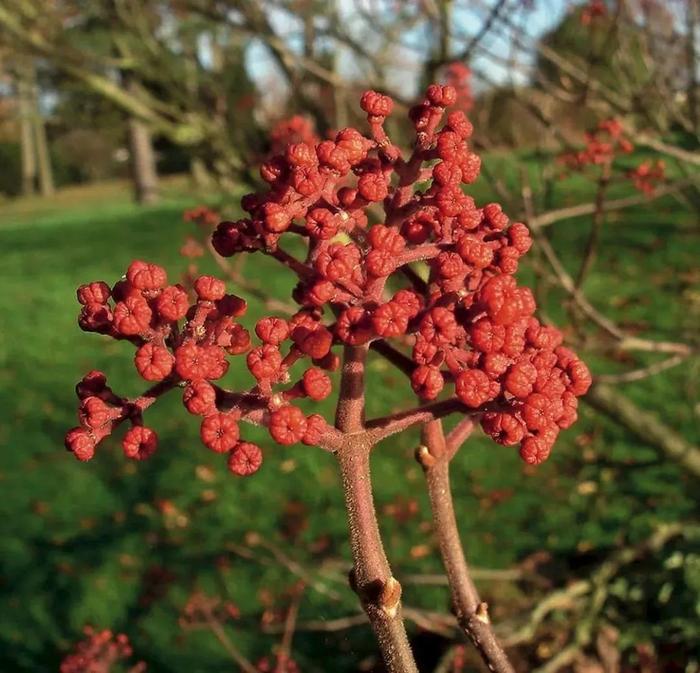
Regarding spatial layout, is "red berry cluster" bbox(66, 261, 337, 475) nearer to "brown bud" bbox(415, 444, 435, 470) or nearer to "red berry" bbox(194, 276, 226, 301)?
"red berry" bbox(194, 276, 226, 301)

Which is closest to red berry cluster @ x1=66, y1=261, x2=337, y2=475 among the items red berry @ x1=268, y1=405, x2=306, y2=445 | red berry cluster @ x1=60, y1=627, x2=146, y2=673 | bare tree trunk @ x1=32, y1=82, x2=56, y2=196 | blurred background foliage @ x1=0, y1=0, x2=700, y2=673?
red berry @ x1=268, y1=405, x2=306, y2=445

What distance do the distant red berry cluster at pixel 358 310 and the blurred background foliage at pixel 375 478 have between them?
79.7 inches

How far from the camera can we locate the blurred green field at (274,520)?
4.83 meters

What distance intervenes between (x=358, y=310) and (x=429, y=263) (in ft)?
0.48

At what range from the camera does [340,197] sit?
1154 millimetres

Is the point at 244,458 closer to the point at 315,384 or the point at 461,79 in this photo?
the point at 315,384

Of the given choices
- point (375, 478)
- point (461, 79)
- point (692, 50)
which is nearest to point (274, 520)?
point (375, 478)

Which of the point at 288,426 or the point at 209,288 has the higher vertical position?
the point at 209,288

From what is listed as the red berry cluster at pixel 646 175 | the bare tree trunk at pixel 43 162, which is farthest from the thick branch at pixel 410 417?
the bare tree trunk at pixel 43 162

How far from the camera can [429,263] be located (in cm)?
117

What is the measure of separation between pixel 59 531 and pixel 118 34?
4.07 meters

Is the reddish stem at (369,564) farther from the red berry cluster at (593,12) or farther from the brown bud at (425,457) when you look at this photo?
the red berry cluster at (593,12)

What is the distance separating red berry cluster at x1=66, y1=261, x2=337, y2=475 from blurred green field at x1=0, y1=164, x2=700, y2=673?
3043mm

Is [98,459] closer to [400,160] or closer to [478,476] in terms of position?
[478,476]
